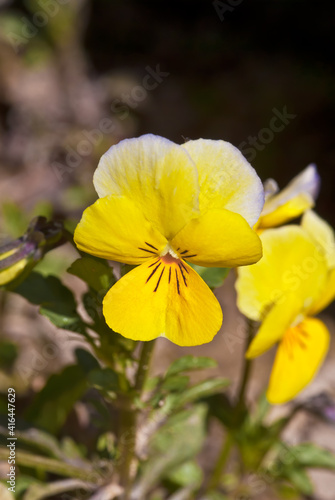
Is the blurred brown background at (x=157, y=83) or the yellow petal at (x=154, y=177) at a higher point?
the yellow petal at (x=154, y=177)

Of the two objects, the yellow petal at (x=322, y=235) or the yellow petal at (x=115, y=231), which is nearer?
the yellow petal at (x=115, y=231)

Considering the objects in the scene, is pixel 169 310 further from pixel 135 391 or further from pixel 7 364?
pixel 7 364

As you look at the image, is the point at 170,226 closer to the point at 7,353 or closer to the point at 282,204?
the point at 282,204

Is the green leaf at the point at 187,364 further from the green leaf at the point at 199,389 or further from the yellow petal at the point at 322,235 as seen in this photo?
the yellow petal at the point at 322,235

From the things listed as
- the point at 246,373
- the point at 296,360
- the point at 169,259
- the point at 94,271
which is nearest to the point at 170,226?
the point at 169,259

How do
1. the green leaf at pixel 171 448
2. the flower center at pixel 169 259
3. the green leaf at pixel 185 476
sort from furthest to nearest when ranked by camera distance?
the green leaf at pixel 185 476, the green leaf at pixel 171 448, the flower center at pixel 169 259

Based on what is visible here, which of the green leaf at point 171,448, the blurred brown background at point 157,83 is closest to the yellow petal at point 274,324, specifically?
the green leaf at point 171,448
